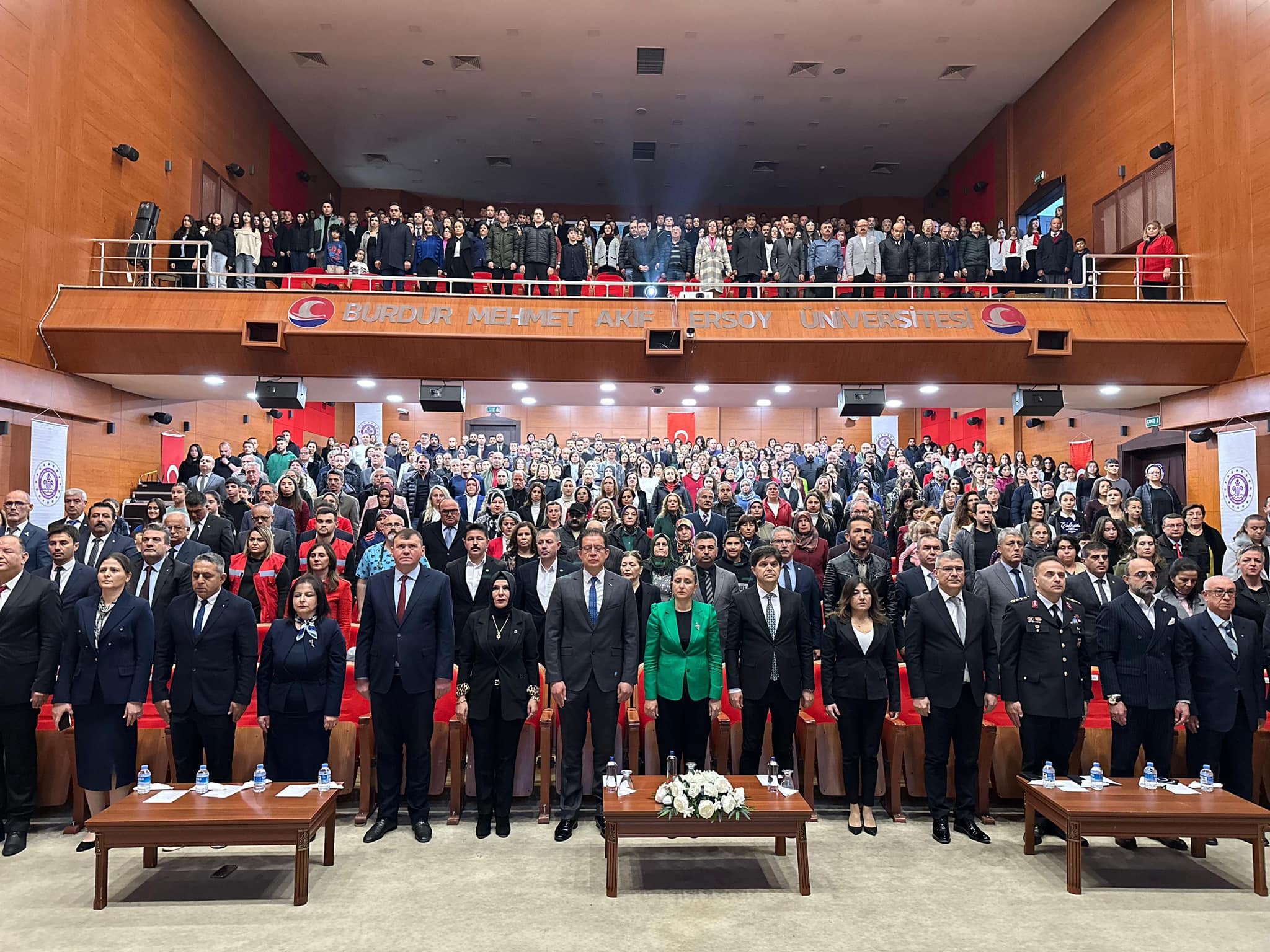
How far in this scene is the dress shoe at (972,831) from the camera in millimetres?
3998

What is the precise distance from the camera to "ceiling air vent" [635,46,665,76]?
1225 cm

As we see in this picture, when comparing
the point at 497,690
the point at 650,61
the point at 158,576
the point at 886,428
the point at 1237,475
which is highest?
the point at 650,61

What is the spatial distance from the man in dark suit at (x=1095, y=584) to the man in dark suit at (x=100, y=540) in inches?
212

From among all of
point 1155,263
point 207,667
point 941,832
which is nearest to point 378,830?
point 207,667

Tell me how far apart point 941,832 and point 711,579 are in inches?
65.5

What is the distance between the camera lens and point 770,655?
4.13 metres

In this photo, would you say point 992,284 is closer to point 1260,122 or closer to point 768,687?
point 1260,122

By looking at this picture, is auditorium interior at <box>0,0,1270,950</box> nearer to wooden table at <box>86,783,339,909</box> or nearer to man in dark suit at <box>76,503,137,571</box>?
wooden table at <box>86,783,339,909</box>

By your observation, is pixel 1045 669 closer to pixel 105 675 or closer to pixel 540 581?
pixel 540 581

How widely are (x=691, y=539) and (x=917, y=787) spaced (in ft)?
6.58

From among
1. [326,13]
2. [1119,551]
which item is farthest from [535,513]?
[326,13]

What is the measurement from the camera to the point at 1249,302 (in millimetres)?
8992

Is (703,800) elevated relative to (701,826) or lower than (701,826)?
elevated

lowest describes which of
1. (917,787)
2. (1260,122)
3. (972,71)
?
(917,787)
